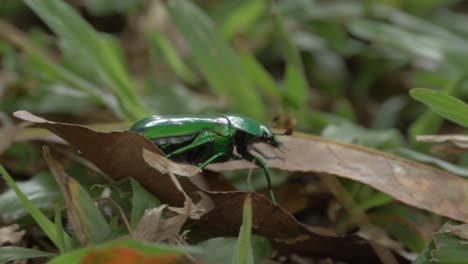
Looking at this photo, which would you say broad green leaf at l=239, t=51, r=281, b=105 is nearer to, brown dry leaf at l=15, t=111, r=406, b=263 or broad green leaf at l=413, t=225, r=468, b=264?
brown dry leaf at l=15, t=111, r=406, b=263

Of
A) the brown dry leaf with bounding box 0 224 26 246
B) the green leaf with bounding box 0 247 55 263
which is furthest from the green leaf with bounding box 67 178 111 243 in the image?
the brown dry leaf with bounding box 0 224 26 246

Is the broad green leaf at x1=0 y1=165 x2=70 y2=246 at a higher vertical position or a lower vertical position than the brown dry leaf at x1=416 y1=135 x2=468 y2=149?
higher

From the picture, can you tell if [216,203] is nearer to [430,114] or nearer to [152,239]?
[152,239]

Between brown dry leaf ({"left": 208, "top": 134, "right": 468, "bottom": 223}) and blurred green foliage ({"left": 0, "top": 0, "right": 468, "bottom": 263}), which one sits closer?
brown dry leaf ({"left": 208, "top": 134, "right": 468, "bottom": 223})

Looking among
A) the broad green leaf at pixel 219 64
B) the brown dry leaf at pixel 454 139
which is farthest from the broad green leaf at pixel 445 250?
the broad green leaf at pixel 219 64

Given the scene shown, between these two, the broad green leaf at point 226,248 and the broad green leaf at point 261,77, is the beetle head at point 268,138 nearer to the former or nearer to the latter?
the broad green leaf at point 226,248

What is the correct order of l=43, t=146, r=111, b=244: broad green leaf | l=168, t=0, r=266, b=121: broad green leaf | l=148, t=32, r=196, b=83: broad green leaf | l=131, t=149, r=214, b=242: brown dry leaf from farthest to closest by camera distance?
l=148, t=32, r=196, b=83: broad green leaf → l=168, t=0, r=266, b=121: broad green leaf → l=43, t=146, r=111, b=244: broad green leaf → l=131, t=149, r=214, b=242: brown dry leaf

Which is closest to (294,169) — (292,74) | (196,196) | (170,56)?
(196,196)
